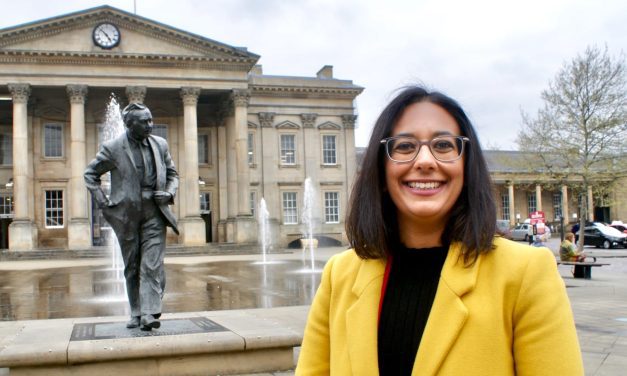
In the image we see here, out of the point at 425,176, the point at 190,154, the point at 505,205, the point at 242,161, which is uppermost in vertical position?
the point at 190,154

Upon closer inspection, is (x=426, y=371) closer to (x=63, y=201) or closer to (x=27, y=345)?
(x=27, y=345)

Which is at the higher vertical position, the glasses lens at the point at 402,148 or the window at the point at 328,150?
the window at the point at 328,150

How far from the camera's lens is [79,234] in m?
39.6

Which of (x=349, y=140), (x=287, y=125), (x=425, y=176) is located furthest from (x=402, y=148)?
(x=349, y=140)

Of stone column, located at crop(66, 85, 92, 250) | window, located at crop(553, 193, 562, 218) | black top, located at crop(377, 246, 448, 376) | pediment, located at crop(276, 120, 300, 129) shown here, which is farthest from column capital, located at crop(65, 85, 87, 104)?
window, located at crop(553, 193, 562, 218)

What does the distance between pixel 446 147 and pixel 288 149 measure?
4742 centimetres

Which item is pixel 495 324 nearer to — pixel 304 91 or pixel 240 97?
pixel 240 97

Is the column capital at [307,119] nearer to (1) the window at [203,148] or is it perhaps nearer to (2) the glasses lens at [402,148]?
(1) the window at [203,148]

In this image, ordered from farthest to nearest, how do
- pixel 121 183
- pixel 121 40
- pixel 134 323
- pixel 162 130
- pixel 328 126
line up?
pixel 328 126
pixel 162 130
pixel 121 40
pixel 121 183
pixel 134 323

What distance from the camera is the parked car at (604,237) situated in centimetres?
4188

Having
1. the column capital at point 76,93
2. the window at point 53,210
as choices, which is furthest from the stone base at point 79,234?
the column capital at point 76,93

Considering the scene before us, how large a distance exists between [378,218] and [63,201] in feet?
145

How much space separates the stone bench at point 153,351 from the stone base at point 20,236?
3472 centimetres

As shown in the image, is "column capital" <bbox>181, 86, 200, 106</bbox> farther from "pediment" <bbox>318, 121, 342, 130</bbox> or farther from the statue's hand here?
the statue's hand
